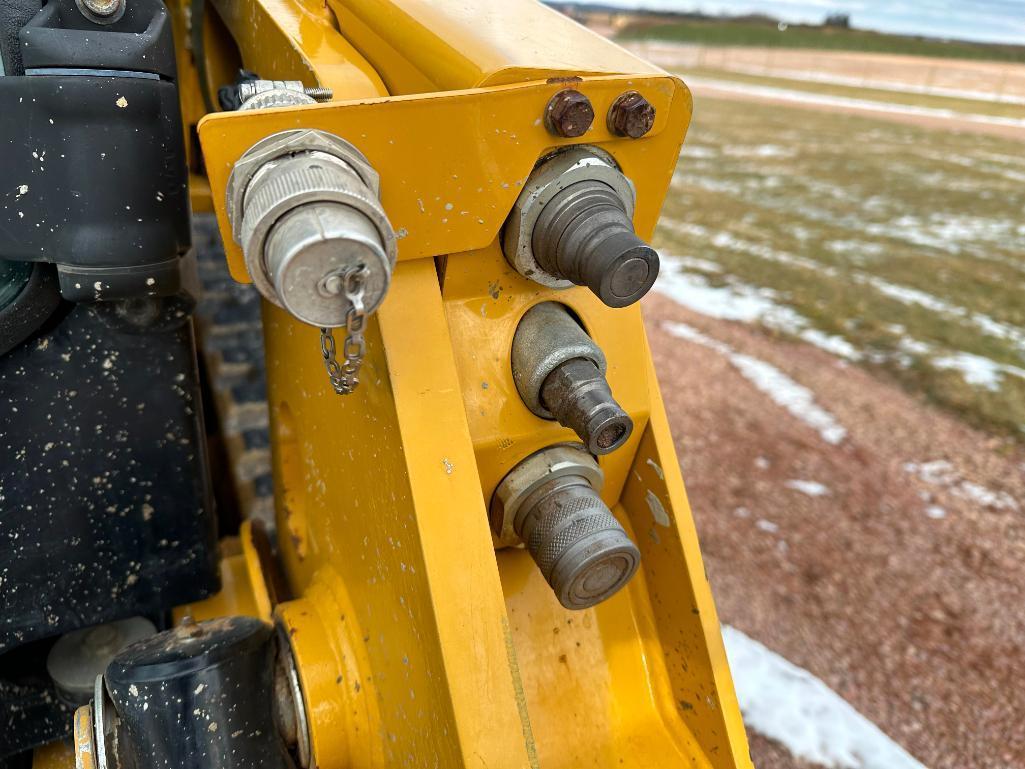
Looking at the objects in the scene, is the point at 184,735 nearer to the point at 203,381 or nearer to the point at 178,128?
the point at 178,128

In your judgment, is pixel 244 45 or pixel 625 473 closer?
pixel 625 473

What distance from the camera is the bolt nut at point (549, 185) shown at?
1.10 metres

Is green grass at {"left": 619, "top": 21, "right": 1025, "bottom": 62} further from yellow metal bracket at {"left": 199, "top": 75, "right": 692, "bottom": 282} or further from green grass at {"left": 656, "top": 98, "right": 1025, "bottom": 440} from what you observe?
yellow metal bracket at {"left": 199, "top": 75, "right": 692, "bottom": 282}

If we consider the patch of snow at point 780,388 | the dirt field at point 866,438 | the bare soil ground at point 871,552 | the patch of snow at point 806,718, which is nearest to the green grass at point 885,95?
the dirt field at point 866,438

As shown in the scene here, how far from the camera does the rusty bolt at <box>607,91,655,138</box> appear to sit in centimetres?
109

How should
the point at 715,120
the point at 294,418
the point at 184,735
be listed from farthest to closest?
the point at 715,120 < the point at 294,418 < the point at 184,735

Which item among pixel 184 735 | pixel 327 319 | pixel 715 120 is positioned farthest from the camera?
pixel 715 120

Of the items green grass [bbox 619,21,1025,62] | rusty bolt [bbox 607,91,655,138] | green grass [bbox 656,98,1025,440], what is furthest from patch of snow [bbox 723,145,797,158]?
green grass [bbox 619,21,1025,62]

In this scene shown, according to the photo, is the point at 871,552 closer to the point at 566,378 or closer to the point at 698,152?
the point at 566,378

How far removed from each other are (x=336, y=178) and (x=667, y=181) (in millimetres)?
563

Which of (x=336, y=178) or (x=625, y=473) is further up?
(x=336, y=178)

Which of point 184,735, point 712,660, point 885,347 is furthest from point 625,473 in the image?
point 885,347

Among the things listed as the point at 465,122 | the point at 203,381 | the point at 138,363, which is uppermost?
the point at 465,122

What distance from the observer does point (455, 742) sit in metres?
1.05
